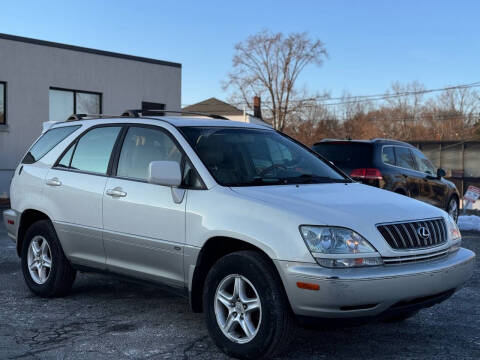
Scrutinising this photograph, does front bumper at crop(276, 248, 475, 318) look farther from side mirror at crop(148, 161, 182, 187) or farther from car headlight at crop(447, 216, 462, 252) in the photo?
side mirror at crop(148, 161, 182, 187)

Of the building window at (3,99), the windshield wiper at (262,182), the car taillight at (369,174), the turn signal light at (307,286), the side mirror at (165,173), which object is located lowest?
the turn signal light at (307,286)

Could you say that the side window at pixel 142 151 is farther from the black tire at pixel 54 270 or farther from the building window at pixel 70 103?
the building window at pixel 70 103

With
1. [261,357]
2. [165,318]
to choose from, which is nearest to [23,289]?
[165,318]

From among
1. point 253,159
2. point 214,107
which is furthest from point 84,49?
point 214,107

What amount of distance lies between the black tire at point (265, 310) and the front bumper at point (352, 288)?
0.33 feet

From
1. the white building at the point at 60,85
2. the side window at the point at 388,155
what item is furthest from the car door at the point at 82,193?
the white building at the point at 60,85

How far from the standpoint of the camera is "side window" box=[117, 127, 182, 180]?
17.8ft

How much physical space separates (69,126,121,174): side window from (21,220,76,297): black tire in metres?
0.68

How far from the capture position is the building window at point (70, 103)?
20312 mm

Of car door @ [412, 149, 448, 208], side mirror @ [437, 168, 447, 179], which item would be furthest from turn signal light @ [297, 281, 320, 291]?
side mirror @ [437, 168, 447, 179]

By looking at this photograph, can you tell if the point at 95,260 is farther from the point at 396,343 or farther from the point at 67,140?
the point at 396,343

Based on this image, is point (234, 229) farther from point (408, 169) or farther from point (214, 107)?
point (214, 107)

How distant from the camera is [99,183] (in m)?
5.76

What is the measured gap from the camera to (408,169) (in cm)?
1171
